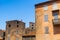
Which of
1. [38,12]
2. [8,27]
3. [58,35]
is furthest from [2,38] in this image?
[58,35]

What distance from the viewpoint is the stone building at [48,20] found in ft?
93.5

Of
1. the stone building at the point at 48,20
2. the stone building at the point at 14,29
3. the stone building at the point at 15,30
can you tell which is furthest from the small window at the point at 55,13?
the stone building at the point at 14,29

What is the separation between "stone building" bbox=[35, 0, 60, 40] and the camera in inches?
1121

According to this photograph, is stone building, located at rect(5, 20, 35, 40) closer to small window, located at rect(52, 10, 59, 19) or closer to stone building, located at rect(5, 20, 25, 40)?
stone building, located at rect(5, 20, 25, 40)

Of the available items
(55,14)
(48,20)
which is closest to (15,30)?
(48,20)

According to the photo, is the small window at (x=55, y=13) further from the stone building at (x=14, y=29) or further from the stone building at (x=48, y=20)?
the stone building at (x=14, y=29)

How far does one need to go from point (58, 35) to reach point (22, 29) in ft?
102

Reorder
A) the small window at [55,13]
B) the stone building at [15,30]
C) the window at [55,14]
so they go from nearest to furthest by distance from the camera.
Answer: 1. the window at [55,14]
2. the small window at [55,13]
3. the stone building at [15,30]

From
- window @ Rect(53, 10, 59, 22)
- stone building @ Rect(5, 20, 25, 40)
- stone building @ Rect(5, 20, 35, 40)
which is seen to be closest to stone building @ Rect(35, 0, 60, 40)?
window @ Rect(53, 10, 59, 22)

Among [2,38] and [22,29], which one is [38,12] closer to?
[22,29]

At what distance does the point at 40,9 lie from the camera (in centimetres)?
3152

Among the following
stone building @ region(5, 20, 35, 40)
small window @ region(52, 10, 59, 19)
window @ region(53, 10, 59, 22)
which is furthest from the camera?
stone building @ region(5, 20, 35, 40)

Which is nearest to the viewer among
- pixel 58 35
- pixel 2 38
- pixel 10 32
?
pixel 58 35

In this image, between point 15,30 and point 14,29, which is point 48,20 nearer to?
point 15,30
